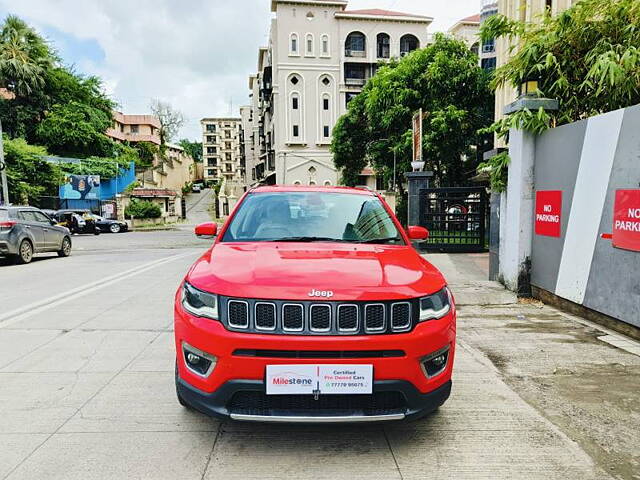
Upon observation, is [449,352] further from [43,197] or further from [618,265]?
[43,197]

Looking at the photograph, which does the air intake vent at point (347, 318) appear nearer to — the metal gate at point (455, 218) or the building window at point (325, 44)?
the metal gate at point (455, 218)

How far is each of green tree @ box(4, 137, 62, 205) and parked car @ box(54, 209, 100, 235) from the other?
10.5ft

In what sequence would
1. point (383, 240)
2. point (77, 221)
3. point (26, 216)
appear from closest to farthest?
point (383, 240)
point (26, 216)
point (77, 221)

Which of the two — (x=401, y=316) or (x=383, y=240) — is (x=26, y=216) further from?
(x=401, y=316)

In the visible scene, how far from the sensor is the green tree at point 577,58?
20.7 feet

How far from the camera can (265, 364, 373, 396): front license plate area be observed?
103 inches

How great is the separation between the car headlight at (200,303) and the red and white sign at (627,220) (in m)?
4.38

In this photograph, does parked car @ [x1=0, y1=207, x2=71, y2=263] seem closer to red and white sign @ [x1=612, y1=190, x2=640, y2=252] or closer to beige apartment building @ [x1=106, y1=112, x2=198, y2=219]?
red and white sign @ [x1=612, y1=190, x2=640, y2=252]

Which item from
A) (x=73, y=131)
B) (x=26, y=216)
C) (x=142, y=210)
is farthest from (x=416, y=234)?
(x=73, y=131)

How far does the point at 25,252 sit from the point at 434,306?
43.6 feet

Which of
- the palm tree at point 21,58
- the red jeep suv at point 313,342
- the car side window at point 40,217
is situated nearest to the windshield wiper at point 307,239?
the red jeep suv at point 313,342

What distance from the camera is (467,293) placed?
7453 millimetres

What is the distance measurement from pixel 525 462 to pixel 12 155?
115 ft

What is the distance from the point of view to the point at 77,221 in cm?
2986
